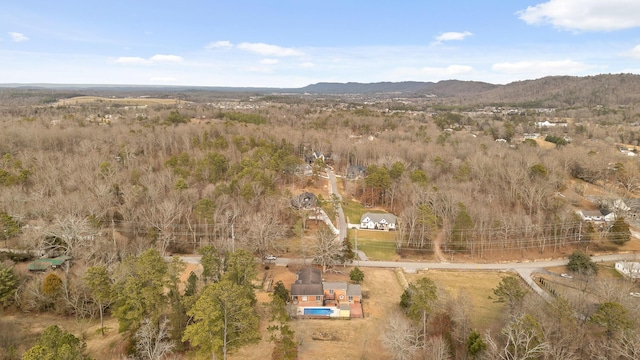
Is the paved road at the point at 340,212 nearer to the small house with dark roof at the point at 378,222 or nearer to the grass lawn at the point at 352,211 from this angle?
the grass lawn at the point at 352,211

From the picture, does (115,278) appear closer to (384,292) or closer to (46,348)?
(46,348)

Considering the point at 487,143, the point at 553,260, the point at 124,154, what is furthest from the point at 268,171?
the point at 487,143

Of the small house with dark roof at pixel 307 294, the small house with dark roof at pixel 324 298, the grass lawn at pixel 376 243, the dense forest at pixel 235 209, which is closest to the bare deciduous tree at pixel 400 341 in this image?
the dense forest at pixel 235 209

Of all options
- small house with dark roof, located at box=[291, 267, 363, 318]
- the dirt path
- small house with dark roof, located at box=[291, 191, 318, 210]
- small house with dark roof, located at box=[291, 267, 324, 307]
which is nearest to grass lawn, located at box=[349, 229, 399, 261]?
the dirt path

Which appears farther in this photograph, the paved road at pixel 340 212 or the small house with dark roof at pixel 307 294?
the paved road at pixel 340 212

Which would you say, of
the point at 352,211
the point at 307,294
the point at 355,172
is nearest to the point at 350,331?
the point at 307,294

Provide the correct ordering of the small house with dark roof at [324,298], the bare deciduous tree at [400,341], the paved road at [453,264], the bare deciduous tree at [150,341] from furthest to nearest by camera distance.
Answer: the paved road at [453,264]
the small house with dark roof at [324,298]
the bare deciduous tree at [400,341]
the bare deciduous tree at [150,341]
